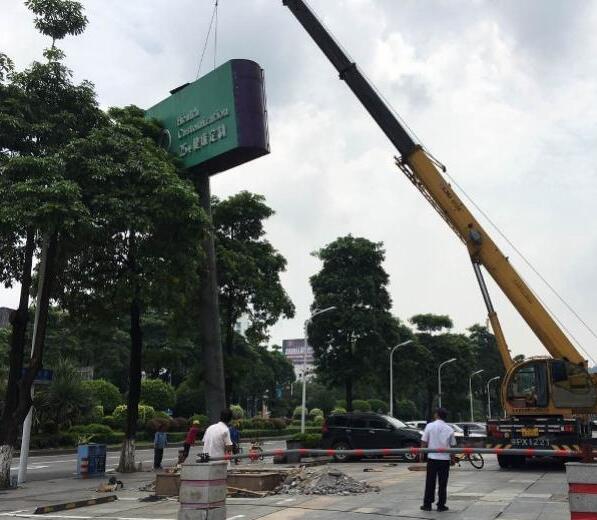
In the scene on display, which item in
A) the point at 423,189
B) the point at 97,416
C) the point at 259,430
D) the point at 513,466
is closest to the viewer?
the point at 513,466

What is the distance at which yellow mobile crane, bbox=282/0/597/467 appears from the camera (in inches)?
691

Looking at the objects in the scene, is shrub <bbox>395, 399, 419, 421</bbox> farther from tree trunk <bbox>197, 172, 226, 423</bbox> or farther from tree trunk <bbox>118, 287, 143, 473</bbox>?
tree trunk <bbox>118, 287, 143, 473</bbox>

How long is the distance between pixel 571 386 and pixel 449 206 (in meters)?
6.19

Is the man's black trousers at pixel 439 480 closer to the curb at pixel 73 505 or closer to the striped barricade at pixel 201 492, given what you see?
the striped barricade at pixel 201 492

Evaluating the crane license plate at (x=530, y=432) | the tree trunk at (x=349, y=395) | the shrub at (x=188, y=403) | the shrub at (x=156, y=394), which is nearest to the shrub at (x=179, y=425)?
the shrub at (x=156, y=394)

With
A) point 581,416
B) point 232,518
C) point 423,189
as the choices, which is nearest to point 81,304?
point 423,189

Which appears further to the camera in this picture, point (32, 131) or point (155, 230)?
point (155, 230)

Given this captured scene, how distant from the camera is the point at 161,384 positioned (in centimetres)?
4494

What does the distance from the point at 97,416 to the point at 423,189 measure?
81.5 feet

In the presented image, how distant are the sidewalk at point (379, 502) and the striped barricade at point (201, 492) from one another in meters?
2.17

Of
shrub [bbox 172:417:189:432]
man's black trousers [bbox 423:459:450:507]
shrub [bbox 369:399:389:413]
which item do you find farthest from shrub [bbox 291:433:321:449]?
shrub [bbox 369:399:389:413]

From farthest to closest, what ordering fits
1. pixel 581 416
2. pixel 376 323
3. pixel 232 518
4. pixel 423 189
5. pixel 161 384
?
pixel 161 384
pixel 376 323
pixel 423 189
pixel 581 416
pixel 232 518

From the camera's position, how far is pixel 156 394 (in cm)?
4444

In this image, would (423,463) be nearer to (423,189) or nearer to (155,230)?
(423,189)
